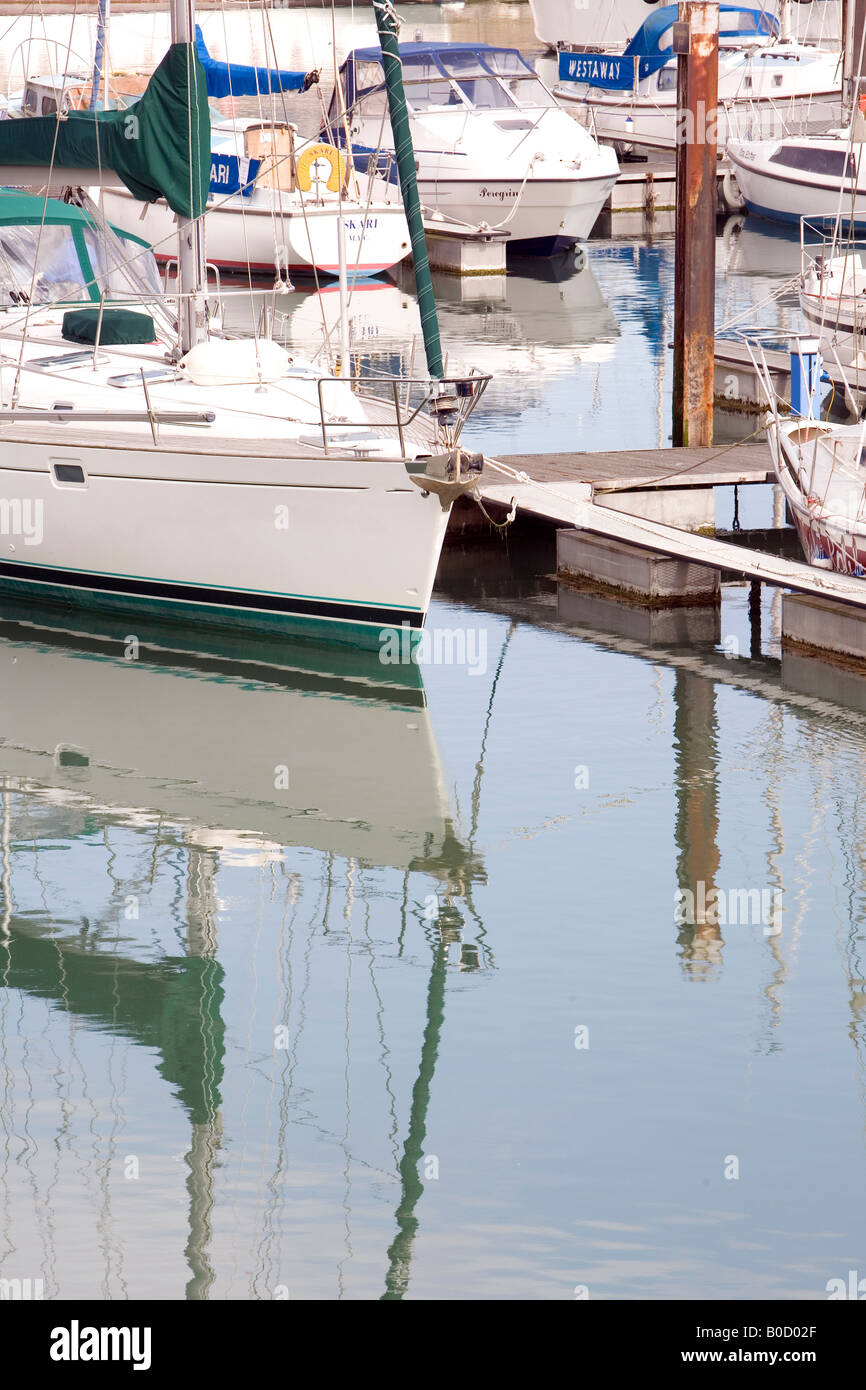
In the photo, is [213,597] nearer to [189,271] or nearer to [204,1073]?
[189,271]

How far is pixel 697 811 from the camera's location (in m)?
10.1

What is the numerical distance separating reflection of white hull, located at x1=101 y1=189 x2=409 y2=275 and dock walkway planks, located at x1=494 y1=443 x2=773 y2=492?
11.3 metres

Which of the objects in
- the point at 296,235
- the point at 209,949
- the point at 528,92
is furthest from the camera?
the point at 528,92

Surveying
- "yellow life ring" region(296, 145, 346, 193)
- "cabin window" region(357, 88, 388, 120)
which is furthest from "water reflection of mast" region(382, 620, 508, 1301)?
"cabin window" region(357, 88, 388, 120)

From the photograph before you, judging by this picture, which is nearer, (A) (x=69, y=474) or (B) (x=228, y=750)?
(B) (x=228, y=750)

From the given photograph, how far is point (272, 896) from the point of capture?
9.16m

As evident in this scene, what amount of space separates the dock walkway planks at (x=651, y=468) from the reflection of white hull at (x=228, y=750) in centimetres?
278

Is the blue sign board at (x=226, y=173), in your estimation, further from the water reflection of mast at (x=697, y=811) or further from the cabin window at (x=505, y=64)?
the water reflection of mast at (x=697, y=811)

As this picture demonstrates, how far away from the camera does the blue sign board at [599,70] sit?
1471 inches

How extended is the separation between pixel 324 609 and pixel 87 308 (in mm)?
3749

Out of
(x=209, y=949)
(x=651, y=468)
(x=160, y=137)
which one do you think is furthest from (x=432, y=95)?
(x=209, y=949)

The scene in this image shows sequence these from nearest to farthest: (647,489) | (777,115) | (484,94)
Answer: (647,489) → (484,94) → (777,115)

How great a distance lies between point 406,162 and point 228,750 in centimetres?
378

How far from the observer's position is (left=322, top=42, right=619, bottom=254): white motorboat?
27953mm
